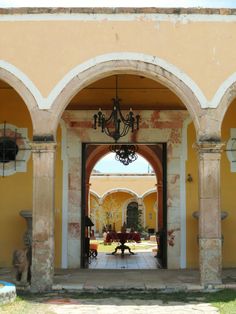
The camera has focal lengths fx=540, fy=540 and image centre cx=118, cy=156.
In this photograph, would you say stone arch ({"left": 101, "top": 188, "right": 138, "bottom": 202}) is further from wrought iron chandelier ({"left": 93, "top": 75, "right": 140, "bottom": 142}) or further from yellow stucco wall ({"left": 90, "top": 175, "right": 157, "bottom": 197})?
wrought iron chandelier ({"left": 93, "top": 75, "right": 140, "bottom": 142})

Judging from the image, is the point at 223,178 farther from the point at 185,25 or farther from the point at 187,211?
the point at 185,25

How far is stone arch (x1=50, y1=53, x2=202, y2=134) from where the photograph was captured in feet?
27.3

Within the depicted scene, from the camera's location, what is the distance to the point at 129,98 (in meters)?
10.9

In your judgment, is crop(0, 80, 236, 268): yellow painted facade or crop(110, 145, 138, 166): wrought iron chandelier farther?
crop(110, 145, 138, 166): wrought iron chandelier

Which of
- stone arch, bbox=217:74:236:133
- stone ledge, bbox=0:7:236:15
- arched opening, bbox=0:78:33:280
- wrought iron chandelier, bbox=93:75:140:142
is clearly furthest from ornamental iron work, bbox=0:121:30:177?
stone arch, bbox=217:74:236:133

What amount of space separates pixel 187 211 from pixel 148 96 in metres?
2.43

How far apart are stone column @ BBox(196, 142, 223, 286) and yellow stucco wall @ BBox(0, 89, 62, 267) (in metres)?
3.41

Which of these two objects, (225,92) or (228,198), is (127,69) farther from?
(228,198)

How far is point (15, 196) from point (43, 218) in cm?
275

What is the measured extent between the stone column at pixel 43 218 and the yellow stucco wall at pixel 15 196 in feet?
7.94

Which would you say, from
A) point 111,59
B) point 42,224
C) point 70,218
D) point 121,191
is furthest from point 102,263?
point 121,191

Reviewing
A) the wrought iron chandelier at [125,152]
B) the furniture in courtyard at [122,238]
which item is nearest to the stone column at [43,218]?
the wrought iron chandelier at [125,152]

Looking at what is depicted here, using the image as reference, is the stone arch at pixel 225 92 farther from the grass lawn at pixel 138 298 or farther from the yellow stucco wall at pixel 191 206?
the grass lawn at pixel 138 298

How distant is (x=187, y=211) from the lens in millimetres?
10641
